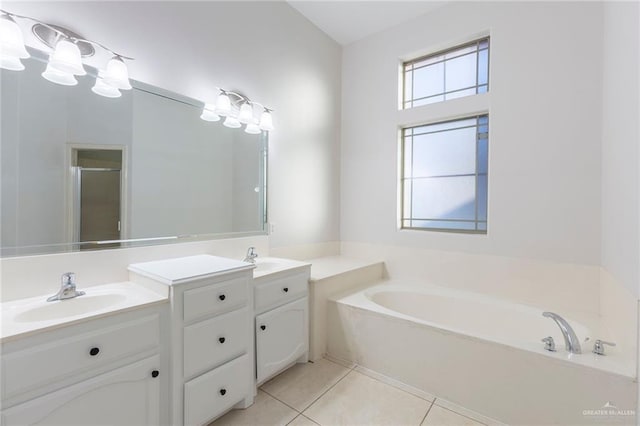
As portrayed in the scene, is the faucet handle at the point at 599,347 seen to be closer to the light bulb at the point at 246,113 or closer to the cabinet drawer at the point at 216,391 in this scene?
the cabinet drawer at the point at 216,391

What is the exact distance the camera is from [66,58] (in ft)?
4.21

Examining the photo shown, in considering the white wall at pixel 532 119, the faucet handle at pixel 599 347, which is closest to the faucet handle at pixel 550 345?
the faucet handle at pixel 599 347

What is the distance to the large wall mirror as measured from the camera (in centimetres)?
122

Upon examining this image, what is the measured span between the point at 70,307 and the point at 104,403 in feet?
1.47

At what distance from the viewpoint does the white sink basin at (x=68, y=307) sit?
1126 millimetres

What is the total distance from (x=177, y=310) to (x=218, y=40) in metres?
1.88

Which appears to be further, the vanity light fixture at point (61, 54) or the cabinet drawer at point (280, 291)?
the cabinet drawer at point (280, 291)

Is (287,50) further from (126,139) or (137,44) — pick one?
(126,139)

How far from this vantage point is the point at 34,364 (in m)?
0.93

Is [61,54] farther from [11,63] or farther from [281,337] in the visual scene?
[281,337]

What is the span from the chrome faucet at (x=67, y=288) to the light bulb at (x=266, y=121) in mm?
1550

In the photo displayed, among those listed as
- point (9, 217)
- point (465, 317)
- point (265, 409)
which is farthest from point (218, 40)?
point (465, 317)

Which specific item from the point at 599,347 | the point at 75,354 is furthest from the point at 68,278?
the point at 599,347

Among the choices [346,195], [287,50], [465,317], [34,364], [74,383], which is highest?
[287,50]
